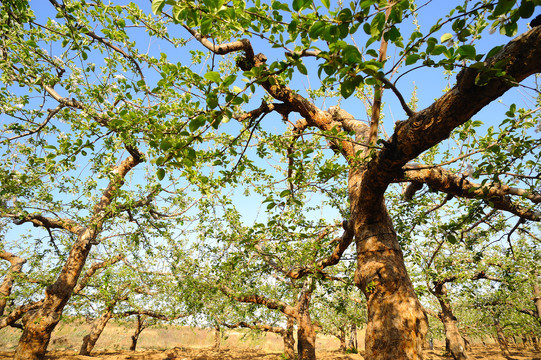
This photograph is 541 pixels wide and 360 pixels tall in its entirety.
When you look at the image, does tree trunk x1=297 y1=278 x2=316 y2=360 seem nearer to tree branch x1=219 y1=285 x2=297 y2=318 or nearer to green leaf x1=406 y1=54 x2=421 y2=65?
tree branch x1=219 y1=285 x2=297 y2=318

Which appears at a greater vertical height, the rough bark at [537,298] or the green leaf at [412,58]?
the green leaf at [412,58]

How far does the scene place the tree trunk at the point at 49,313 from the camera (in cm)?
684

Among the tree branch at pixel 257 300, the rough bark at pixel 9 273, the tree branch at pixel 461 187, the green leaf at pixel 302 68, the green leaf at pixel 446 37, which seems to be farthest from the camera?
the rough bark at pixel 9 273

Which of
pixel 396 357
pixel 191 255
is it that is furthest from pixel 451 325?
pixel 396 357

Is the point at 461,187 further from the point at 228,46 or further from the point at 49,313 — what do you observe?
the point at 49,313

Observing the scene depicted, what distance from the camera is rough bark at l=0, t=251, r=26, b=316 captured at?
30.7 feet

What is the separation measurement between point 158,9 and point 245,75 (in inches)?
23.8

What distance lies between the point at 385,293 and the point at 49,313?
8916mm

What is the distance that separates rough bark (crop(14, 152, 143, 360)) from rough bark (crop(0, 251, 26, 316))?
290 centimetres

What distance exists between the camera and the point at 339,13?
4.85 feet

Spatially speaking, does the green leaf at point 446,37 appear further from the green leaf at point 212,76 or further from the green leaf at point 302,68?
the green leaf at point 212,76

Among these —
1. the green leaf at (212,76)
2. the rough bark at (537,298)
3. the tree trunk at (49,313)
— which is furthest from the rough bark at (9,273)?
the rough bark at (537,298)

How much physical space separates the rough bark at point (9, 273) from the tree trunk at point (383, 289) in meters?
11.7

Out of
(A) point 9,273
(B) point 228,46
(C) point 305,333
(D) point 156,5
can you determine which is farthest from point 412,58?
(A) point 9,273
